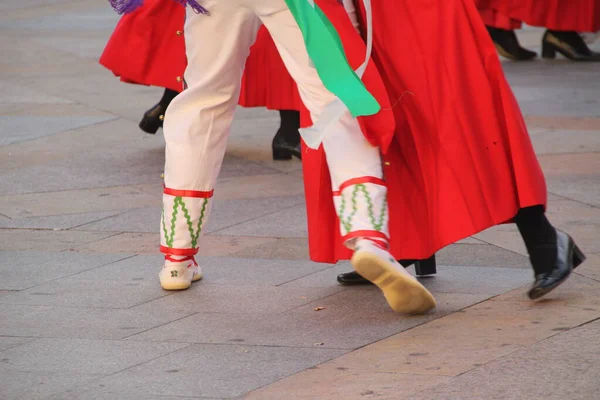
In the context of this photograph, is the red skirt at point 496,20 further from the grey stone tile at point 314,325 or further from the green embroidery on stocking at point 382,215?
the green embroidery on stocking at point 382,215

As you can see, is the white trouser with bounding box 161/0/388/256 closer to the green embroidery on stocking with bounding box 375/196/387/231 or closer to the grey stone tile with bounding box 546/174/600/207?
the green embroidery on stocking with bounding box 375/196/387/231

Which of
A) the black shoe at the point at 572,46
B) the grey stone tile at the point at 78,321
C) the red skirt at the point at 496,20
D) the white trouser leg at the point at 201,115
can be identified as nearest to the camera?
the grey stone tile at the point at 78,321

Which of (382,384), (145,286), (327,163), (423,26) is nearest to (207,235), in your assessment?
(145,286)

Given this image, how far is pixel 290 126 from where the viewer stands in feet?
20.8

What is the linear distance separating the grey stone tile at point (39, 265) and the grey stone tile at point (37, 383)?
0.96 metres

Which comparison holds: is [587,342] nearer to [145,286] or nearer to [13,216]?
[145,286]

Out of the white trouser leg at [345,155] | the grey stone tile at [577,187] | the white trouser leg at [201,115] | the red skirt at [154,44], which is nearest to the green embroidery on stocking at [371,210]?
the white trouser leg at [345,155]

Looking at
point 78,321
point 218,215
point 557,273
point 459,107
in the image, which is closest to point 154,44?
point 218,215

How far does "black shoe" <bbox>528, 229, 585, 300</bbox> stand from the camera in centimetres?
369

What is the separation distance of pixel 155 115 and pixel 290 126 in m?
0.89

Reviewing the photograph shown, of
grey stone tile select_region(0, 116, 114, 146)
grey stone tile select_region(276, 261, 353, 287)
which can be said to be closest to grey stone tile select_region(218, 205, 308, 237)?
grey stone tile select_region(276, 261, 353, 287)

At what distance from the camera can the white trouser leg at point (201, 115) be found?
3760 mm

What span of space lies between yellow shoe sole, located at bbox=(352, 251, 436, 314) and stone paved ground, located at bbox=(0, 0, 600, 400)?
0.06 metres

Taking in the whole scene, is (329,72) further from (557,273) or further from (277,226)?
(277,226)
